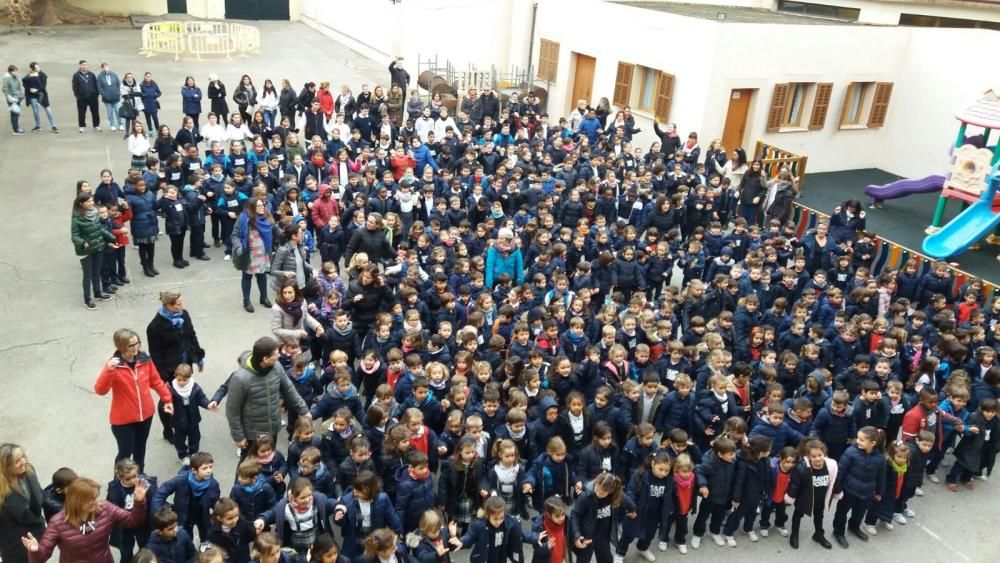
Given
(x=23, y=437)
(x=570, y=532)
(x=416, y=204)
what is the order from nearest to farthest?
(x=570, y=532)
(x=23, y=437)
(x=416, y=204)

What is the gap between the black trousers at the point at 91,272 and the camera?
34.4 ft

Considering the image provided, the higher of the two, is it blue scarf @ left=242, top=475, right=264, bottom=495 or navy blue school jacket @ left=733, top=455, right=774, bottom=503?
blue scarf @ left=242, top=475, right=264, bottom=495

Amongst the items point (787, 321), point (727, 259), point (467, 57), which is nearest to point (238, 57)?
point (467, 57)

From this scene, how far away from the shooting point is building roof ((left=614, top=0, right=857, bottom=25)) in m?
19.7

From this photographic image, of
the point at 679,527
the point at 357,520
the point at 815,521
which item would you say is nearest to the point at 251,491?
the point at 357,520

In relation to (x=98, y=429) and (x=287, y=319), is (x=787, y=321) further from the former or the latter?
(x=98, y=429)

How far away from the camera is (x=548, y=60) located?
21969 millimetres

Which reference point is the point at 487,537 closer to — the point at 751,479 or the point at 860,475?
the point at 751,479

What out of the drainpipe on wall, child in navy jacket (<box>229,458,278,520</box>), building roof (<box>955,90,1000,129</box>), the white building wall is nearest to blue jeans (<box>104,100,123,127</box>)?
the white building wall

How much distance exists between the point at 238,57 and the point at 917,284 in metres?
23.0

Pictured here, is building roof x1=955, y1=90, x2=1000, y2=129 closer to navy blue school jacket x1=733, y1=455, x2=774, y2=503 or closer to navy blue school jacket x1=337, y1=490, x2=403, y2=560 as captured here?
navy blue school jacket x1=733, y1=455, x2=774, y2=503

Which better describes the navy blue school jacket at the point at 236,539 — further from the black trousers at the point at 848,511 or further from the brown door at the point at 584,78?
the brown door at the point at 584,78

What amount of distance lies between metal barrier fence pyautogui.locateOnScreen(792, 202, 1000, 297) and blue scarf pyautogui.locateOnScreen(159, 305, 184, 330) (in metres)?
9.53

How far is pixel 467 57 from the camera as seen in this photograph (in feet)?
76.3
